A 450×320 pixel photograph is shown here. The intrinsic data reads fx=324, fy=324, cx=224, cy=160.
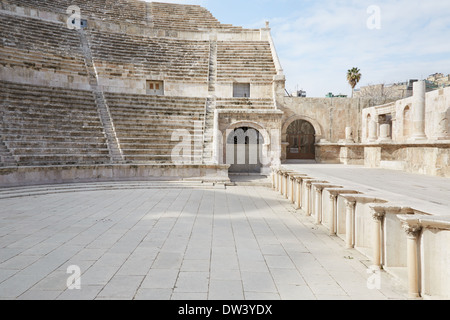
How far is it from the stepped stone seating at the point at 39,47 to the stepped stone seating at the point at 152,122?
2.88 meters

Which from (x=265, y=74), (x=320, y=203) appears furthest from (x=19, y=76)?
(x=320, y=203)

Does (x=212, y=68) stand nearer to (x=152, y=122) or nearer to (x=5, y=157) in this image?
(x=152, y=122)

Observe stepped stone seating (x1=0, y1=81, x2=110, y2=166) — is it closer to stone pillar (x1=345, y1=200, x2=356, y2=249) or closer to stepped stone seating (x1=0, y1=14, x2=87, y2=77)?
stepped stone seating (x1=0, y1=14, x2=87, y2=77)

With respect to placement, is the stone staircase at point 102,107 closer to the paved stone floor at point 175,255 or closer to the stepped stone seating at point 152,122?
the stepped stone seating at point 152,122

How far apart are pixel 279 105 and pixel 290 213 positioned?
12.7 meters

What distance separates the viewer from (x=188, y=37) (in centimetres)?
2378

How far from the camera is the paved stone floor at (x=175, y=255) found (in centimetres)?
386

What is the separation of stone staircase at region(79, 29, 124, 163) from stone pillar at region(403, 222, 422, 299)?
42.5ft

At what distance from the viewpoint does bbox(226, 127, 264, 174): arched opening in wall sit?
60.7 ft

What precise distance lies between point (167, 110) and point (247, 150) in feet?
16.5

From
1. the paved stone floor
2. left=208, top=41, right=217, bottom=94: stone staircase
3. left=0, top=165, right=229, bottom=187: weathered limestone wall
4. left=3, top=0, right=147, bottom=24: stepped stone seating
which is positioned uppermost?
left=3, top=0, right=147, bottom=24: stepped stone seating

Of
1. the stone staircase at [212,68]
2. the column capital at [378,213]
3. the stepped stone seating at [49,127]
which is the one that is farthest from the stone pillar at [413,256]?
the stone staircase at [212,68]

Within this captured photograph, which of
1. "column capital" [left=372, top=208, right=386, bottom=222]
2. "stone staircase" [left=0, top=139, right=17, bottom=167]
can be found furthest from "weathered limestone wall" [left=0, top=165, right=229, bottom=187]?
"column capital" [left=372, top=208, right=386, bottom=222]
